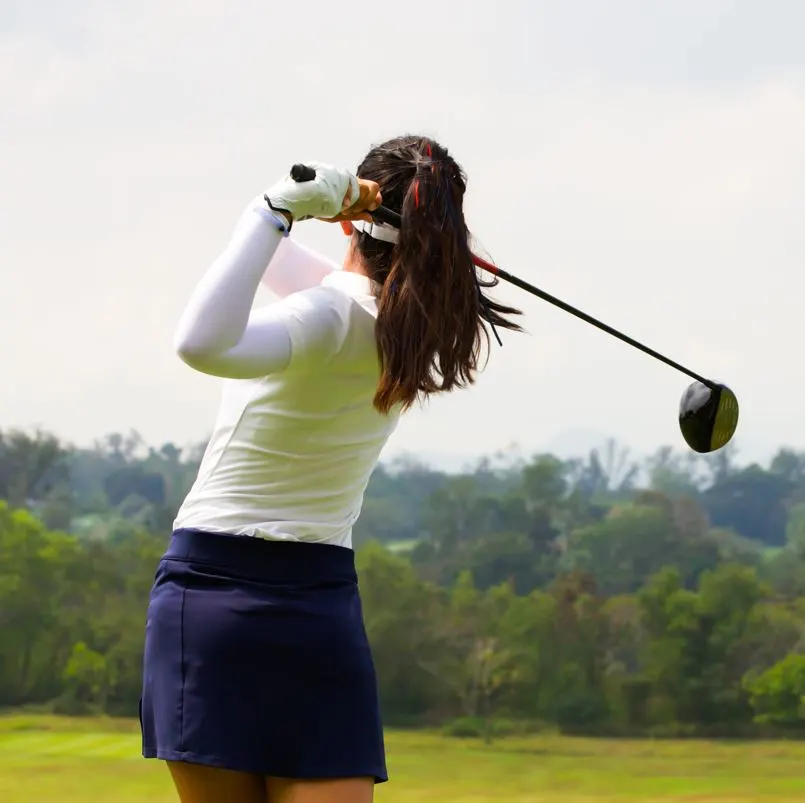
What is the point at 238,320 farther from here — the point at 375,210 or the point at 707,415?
the point at 707,415

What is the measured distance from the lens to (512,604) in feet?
15.1

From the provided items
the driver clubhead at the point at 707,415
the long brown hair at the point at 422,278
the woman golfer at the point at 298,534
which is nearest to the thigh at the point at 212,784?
the woman golfer at the point at 298,534

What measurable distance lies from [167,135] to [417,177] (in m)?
3.76

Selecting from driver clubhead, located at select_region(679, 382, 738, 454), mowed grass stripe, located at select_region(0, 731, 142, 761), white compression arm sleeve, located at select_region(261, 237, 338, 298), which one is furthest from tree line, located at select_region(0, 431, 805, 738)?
white compression arm sleeve, located at select_region(261, 237, 338, 298)

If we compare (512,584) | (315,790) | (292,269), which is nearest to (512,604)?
(512,584)

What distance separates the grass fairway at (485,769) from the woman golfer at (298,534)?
8.63ft

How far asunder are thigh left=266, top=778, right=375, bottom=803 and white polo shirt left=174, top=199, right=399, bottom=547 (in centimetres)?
21

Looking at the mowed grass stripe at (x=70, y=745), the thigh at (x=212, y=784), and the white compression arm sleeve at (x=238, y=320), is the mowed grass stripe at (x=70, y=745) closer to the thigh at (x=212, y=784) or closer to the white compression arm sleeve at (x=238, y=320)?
the thigh at (x=212, y=784)

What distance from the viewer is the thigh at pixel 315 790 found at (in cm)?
117

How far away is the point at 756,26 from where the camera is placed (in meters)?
4.73

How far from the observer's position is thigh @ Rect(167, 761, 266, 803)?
1.17 m

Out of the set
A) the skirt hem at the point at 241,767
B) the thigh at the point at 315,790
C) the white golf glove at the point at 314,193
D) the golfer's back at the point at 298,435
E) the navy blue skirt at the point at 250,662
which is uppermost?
the white golf glove at the point at 314,193

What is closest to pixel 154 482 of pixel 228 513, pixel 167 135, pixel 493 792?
pixel 167 135

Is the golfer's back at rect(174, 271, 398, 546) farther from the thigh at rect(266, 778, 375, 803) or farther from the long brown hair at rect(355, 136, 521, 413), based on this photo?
the thigh at rect(266, 778, 375, 803)
